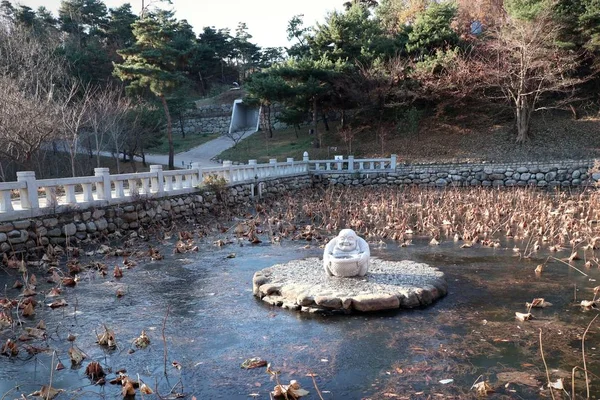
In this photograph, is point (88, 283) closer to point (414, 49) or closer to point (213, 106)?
point (414, 49)

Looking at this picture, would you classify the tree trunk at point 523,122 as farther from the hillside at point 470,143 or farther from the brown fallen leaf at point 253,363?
the brown fallen leaf at point 253,363

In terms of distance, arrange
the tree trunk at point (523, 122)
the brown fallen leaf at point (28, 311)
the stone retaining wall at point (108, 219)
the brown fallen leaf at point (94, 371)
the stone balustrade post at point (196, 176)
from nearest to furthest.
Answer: the brown fallen leaf at point (94, 371)
the brown fallen leaf at point (28, 311)
the stone retaining wall at point (108, 219)
the stone balustrade post at point (196, 176)
the tree trunk at point (523, 122)

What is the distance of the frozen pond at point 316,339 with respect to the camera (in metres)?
4.48

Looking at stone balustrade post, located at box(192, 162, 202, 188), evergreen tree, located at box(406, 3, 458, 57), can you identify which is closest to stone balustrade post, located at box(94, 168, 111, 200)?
stone balustrade post, located at box(192, 162, 202, 188)

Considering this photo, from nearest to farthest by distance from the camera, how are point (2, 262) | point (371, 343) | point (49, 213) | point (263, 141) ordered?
point (371, 343), point (2, 262), point (49, 213), point (263, 141)

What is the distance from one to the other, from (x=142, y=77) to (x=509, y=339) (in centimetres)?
2569

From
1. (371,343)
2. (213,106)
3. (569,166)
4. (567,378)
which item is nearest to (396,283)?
(371,343)

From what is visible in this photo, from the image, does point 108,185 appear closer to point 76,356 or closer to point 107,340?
point 107,340

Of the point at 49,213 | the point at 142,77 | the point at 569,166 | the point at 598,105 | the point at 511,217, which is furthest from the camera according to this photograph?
the point at 598,105

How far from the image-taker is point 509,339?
17.5 feet

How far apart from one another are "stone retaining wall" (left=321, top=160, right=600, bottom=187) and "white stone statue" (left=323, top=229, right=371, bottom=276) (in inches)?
656

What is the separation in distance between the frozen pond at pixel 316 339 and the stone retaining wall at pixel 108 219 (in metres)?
1.47

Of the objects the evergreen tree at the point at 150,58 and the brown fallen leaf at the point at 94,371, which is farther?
the evergreen tree at the point at 150,58

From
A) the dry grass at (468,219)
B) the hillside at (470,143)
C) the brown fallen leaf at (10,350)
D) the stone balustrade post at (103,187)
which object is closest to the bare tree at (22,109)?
the stone balustrade post at (103,187)
